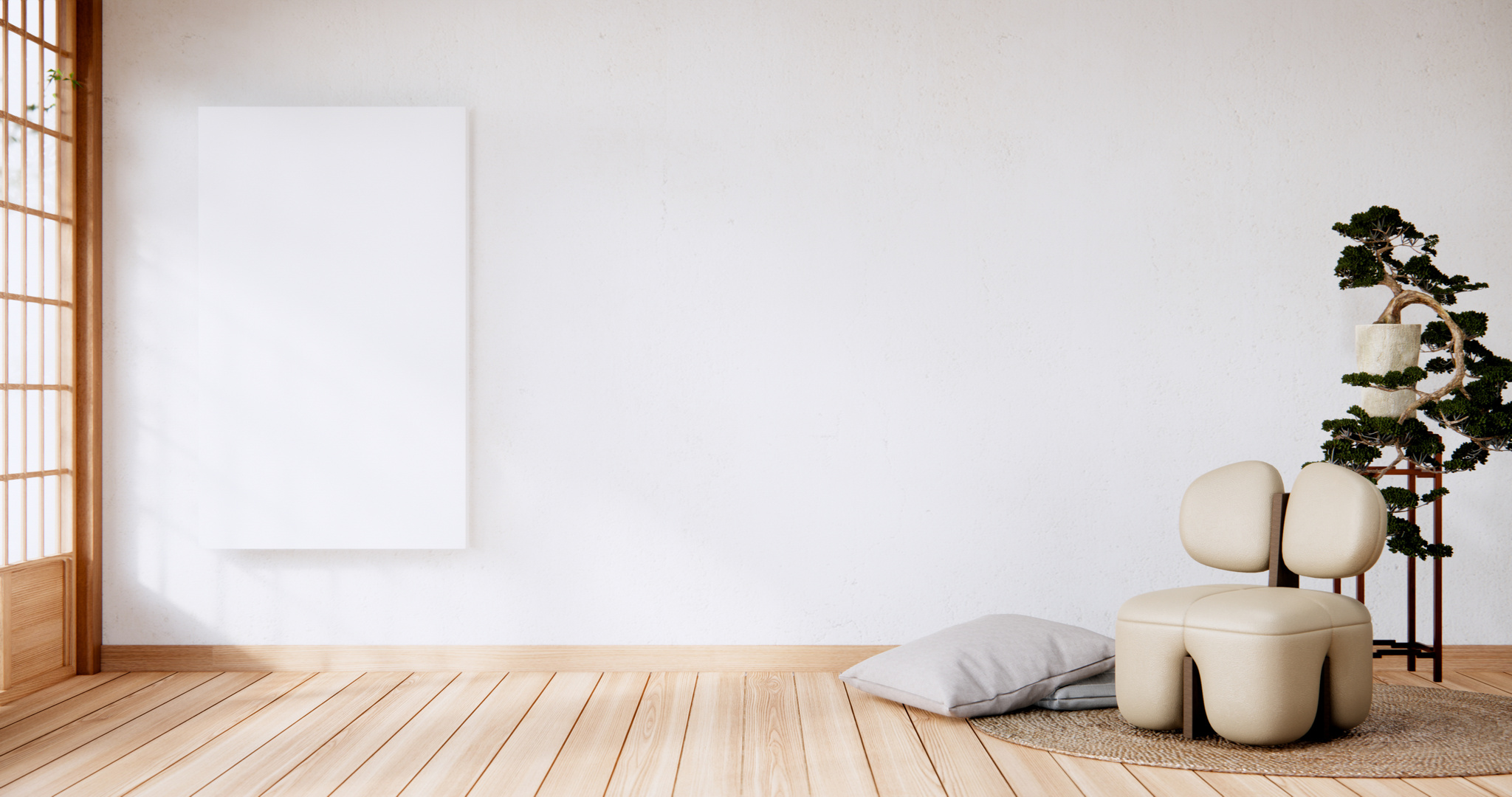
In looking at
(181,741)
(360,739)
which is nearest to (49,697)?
(181,741)

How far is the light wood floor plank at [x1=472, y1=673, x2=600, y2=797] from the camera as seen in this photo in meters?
2.10

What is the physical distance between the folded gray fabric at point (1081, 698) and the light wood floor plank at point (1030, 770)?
30 cm

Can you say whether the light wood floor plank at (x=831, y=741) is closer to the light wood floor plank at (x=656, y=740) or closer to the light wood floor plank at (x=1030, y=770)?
the light wood floor plank at (x=656, y=740)

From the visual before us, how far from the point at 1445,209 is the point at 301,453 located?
3934 mm

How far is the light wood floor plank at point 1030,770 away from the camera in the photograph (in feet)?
6.64

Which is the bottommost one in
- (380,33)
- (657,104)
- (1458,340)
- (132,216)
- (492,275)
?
(1458,340)

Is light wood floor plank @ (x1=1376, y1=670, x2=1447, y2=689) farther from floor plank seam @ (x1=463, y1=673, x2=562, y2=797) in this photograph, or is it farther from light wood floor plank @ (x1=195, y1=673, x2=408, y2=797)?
light wood floor plank @ (x1=195, y1=673, x2=408, y2=797)

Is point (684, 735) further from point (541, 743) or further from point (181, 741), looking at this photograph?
point (181, 741)

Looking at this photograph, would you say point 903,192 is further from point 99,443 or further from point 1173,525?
point 99,443

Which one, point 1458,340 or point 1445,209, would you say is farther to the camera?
point 1445,209

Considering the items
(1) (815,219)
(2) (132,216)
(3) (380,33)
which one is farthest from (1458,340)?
(2) (132,216)

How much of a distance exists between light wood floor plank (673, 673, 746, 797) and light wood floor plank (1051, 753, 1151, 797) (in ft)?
2.50

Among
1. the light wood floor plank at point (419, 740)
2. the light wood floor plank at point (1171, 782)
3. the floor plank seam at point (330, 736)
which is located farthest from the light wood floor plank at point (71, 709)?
the light wood floor plank at point (1171, 782)

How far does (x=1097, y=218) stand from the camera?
124 inches
